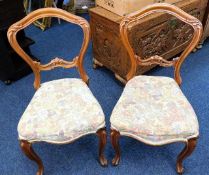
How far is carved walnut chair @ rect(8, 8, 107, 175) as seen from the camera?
1148 millimetres

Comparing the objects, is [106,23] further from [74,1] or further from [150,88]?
[74,1]

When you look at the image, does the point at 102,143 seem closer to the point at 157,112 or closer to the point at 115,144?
the point at 115,144

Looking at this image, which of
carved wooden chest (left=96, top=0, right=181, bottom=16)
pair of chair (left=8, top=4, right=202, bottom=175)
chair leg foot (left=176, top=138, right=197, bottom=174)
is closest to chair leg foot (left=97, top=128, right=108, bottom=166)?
pair of chair (left=8, top=4, right=202, bottom=175)

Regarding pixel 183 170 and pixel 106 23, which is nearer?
pixel 183 170

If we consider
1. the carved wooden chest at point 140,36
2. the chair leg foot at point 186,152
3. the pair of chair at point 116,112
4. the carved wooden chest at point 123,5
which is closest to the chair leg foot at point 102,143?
the pair of chair at point 116,112

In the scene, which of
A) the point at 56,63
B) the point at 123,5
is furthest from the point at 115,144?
the point at 123,5

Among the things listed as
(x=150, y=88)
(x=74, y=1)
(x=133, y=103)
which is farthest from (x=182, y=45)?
(x=74, y=1)

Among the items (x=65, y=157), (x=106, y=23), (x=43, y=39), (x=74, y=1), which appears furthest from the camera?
(x=74, y=1)

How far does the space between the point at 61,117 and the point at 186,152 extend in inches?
27.0

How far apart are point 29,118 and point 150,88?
0.69 metres

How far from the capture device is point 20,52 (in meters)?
1.29

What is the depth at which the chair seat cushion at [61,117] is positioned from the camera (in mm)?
1144

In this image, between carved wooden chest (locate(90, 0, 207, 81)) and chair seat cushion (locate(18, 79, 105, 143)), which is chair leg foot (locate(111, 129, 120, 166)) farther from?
carved wooden chest (locate(90, 0, 207, 81))

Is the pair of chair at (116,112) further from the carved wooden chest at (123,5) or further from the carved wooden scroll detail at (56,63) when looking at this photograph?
the carved wooden chest at (123,5)
